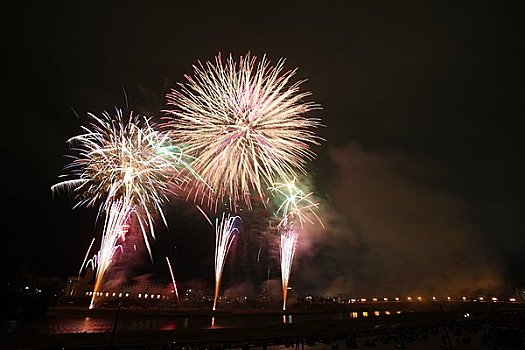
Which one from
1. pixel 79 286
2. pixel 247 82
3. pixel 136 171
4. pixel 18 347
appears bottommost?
pixel 18 347

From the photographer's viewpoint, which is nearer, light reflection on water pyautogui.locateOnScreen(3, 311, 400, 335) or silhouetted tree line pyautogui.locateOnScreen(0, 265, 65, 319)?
light reflection on water pyautogui.locateOnScreen(3, 311, 400, 335)

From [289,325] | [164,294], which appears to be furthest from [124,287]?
[289,325]

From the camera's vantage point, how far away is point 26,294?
44156mm

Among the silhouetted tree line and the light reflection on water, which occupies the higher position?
the silhouetted tree line

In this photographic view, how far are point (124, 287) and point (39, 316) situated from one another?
73977mm

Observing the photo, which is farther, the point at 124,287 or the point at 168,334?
the point at 124,287

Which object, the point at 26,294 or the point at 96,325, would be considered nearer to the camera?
the point at 96,325

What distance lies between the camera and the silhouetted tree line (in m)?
39.3

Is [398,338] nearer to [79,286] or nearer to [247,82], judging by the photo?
[247,82]

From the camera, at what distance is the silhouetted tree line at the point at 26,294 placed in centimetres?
3931

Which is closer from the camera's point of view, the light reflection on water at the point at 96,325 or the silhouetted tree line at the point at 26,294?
the light reflection on water at the point at 96,325

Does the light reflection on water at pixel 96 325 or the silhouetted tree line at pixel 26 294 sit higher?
the silhouetted tree line at pixel 26 294

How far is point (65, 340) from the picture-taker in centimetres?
2245

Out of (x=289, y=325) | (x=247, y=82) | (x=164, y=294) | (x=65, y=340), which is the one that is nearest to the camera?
(x=65, y=340)
